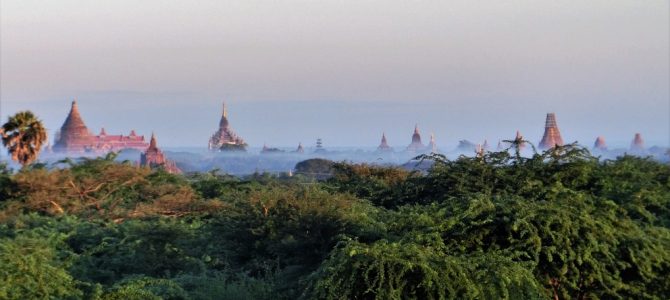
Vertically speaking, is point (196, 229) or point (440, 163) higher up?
point (440, 163)

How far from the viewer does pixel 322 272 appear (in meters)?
10.6

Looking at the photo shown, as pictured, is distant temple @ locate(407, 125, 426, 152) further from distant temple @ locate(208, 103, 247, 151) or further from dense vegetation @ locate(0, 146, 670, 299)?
dense vegetation @ locate(0, 146, 670, 299)

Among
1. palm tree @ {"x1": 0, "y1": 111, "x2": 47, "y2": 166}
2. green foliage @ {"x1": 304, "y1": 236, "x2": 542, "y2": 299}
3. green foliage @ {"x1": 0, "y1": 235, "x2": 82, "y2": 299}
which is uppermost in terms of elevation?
palm tree @ {"x1": 0, "y1": 111, "x2": 47, "y2": 166}

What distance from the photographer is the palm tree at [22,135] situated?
116ft

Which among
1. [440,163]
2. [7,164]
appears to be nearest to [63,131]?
[7,164]

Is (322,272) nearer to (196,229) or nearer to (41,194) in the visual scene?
(196,229)

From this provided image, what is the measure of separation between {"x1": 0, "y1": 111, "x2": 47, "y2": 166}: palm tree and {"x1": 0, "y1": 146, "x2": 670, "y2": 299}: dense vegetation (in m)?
15.9

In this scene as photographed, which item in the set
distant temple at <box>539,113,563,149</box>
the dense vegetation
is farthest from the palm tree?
distant temple at <box>539,113,563,149</box>

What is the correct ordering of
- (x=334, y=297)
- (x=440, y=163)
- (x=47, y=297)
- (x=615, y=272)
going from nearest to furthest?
1. (x=334, y=297)
2. (x=47, y=297)
3. (x=615, y=272)
4. (x=440, y=163)

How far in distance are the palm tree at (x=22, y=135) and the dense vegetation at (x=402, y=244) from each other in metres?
15.9

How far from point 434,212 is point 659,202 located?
677 cm

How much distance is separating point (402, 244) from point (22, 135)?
2728 centimetres

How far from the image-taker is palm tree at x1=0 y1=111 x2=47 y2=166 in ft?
116

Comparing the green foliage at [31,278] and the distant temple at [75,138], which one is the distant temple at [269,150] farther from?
the green foliage at [31,278]
